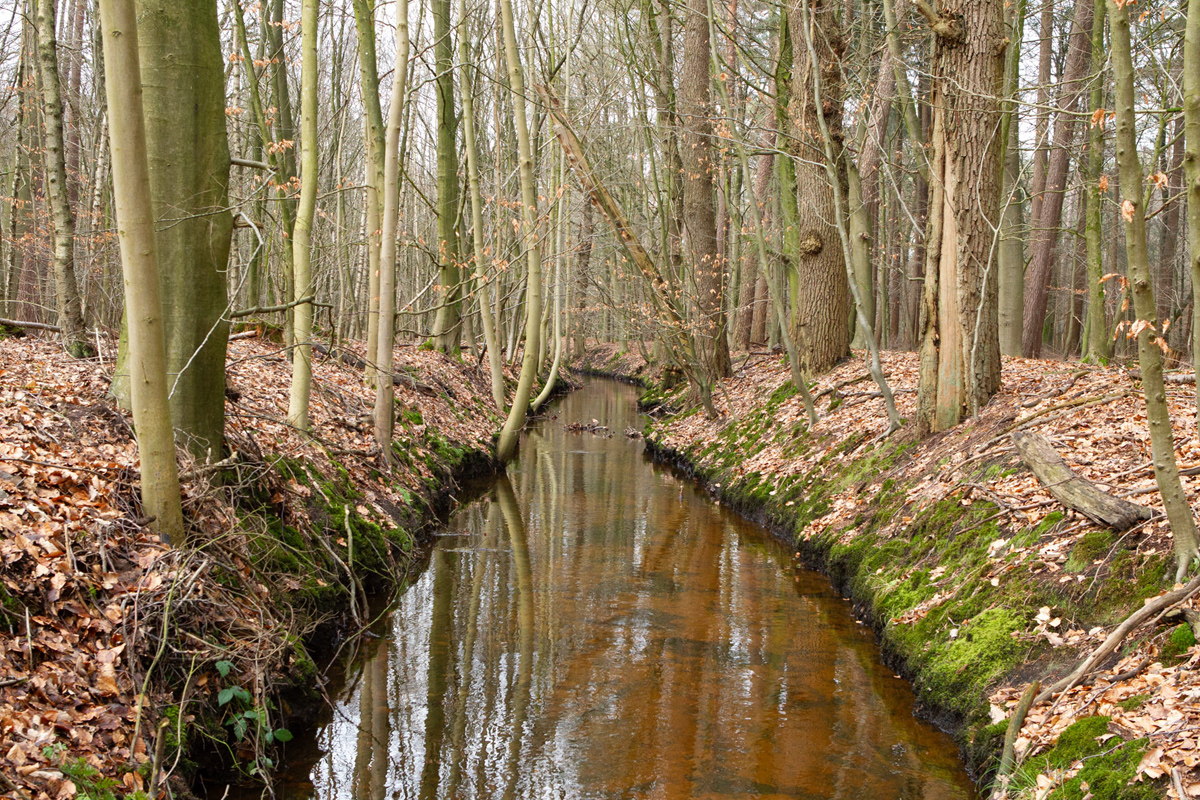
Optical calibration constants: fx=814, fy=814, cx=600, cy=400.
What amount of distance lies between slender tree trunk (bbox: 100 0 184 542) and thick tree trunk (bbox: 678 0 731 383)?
1188cm

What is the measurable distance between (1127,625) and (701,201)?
47.9 feet

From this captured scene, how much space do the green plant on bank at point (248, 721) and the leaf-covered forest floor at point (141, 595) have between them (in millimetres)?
12

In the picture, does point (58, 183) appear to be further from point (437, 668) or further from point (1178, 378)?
point (1178, 378)

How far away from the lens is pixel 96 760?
3410 mm

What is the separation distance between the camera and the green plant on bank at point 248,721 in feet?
13.9

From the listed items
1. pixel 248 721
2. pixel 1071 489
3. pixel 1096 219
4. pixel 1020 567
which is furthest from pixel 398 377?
pixel 1096 219

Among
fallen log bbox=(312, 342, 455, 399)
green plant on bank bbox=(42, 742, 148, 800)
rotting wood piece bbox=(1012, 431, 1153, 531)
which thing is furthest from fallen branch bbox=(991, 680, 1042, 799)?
fallen log bbox=(312, 342, 455, 399)

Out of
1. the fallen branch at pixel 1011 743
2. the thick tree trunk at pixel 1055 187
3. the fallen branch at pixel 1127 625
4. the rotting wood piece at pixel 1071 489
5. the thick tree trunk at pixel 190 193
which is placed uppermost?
the thick tree trunk at pixel 1055 187

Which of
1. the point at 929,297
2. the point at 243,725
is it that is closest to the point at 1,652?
the point at 243,725

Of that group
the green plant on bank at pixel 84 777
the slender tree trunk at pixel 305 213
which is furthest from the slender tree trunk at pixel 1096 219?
the green plant on bank at pixel 84 777

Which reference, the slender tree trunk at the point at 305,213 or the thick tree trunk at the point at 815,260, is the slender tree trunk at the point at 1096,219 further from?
the slender tree trunk at the point at 305,213

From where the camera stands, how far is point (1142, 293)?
411 cm

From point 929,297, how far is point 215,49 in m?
7.21

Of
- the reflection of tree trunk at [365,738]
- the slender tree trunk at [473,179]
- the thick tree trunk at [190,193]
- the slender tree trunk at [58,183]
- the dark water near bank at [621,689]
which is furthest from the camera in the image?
the slender tree trunk at [473,179]
